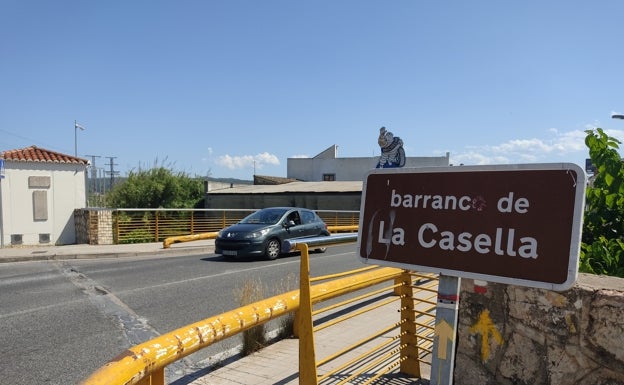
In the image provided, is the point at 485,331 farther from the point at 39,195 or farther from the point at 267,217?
the point at 39,195

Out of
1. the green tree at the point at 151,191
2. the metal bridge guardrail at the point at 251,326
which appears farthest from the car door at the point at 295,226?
the green tree at the point at 151,191

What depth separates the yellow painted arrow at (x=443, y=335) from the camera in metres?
2.20

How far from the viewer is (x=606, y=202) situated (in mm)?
4516

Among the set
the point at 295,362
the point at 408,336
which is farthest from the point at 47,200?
the point at 408,336

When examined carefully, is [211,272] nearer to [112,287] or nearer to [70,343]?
[112,287]

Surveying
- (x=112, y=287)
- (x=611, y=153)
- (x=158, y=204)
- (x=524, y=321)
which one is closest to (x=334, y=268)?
(x=112, y=287)

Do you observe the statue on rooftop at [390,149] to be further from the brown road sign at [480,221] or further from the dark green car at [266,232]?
the dark green car at [266,232]

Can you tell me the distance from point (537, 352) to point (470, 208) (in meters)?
1.50

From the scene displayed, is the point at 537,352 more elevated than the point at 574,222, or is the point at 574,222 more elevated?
the point at 574,222

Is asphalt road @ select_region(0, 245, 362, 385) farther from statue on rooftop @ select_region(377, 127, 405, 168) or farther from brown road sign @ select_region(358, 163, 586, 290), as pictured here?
statue on rooftop @ select_region(377, 127, 405, 168)

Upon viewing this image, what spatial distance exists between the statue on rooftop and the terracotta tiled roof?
16.1 meters

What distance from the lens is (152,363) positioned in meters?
2.41

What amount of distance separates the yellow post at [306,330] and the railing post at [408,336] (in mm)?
1298

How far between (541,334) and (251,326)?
Result: 2.02m
